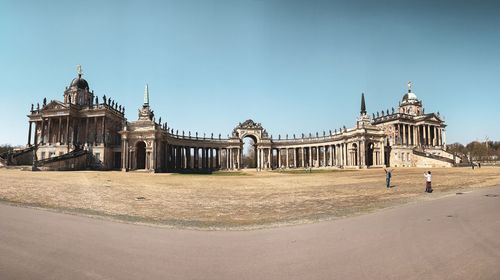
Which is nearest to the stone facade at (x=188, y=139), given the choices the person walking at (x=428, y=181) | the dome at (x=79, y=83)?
the dome at (x=79, y=83)

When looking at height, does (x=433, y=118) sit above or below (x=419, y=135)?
above

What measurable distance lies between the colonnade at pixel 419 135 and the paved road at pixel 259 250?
3787 inches

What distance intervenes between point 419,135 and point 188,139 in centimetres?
7485

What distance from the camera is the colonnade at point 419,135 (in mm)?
101312

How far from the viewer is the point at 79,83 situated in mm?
89000

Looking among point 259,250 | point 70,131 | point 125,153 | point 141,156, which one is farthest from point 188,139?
point 259,250

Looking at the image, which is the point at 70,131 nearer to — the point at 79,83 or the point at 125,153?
the point at 79,83

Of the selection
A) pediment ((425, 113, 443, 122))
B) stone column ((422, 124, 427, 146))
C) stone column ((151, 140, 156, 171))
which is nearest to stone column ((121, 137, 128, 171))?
stone column ((151, 140, 156, 171))

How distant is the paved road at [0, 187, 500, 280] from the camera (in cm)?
716

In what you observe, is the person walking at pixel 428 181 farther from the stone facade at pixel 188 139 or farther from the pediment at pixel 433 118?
the pediment at pixel 433 118

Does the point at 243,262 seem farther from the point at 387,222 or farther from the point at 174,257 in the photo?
the point at 387,222

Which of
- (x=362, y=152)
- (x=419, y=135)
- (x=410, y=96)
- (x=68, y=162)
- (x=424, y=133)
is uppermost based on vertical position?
(x=410, y=96)

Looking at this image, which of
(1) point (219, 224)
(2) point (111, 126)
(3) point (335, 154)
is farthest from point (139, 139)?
(1) point (219, 224)

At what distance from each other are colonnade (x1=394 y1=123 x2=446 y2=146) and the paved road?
96.2m
